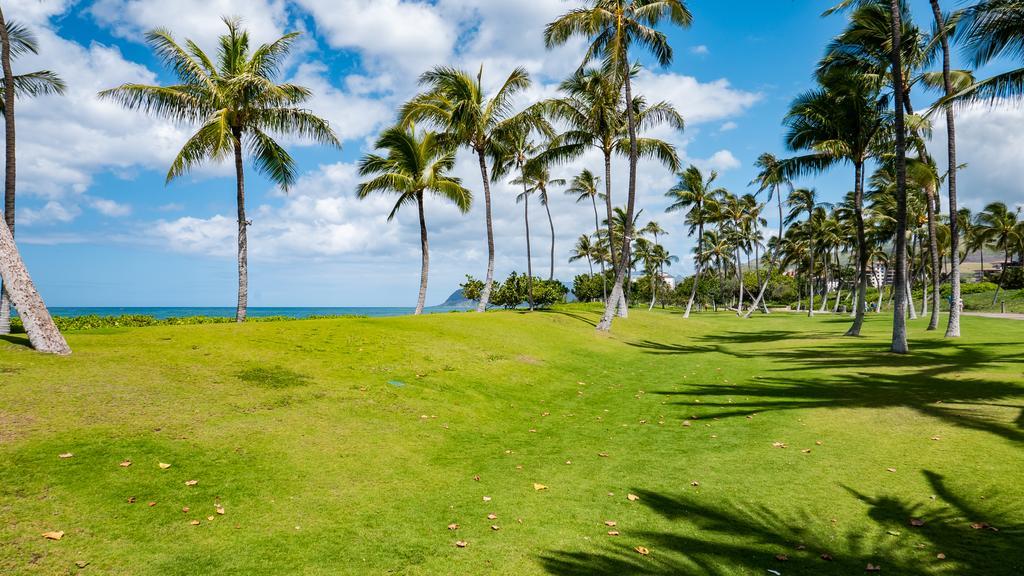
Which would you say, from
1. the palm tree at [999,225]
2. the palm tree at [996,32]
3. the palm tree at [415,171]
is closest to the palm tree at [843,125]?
the palm tree at [996,32]

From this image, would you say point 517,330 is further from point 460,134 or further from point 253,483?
point 253,483

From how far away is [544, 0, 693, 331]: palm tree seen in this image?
73.2 ft

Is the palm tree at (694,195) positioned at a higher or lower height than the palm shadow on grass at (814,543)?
higher

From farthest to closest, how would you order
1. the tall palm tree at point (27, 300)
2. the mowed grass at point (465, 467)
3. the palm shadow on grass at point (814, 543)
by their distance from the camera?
the tall palm tree at point (27, 300), the mowed grass at point (465, 467), the palm shadow on grass at point (814, 543)

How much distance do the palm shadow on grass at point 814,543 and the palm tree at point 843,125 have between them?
879 inches

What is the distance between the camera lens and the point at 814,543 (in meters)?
4.92

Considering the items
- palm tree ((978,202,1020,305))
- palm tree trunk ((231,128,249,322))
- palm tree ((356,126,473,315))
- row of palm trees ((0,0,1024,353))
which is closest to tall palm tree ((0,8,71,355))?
row of palm trees ((0,0,1024,353))

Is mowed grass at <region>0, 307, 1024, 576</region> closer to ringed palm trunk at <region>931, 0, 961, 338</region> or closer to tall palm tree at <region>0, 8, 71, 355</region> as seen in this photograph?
tall palm tree at <region>0, 8, 71, 355</region>

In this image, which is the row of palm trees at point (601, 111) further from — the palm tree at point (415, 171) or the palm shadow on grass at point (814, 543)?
the palm shadow on grass at point (814, 543)

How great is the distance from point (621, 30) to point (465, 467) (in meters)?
22.1

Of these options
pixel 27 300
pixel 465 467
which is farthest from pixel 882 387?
pixel 27 300

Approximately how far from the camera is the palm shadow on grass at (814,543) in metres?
4.46

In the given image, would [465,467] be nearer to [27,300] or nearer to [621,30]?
[27,300]

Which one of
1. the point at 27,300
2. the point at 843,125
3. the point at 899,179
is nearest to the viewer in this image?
the point at 27,300
